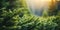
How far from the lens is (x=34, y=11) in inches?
146

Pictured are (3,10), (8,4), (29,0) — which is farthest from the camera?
(29,0)

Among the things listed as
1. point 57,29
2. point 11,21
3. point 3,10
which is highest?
point 3,10

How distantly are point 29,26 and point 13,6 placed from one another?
0.54 meters

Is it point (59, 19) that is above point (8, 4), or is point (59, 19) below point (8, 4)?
below

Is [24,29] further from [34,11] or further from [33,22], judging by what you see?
[34,11]

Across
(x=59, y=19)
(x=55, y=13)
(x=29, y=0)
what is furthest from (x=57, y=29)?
(x=29, y=0)

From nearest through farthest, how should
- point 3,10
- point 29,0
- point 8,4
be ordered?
point 3,10, point 8,4, point 29,0

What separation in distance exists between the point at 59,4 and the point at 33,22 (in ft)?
2.87

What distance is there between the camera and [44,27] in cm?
320

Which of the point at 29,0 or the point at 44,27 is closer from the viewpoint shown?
the point at 44,27

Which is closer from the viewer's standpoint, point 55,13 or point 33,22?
point 33,22

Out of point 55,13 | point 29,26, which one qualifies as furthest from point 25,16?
point 55,13

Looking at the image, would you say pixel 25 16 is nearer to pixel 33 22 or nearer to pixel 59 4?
pixel 33 22

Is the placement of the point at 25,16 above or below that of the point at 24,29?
above
